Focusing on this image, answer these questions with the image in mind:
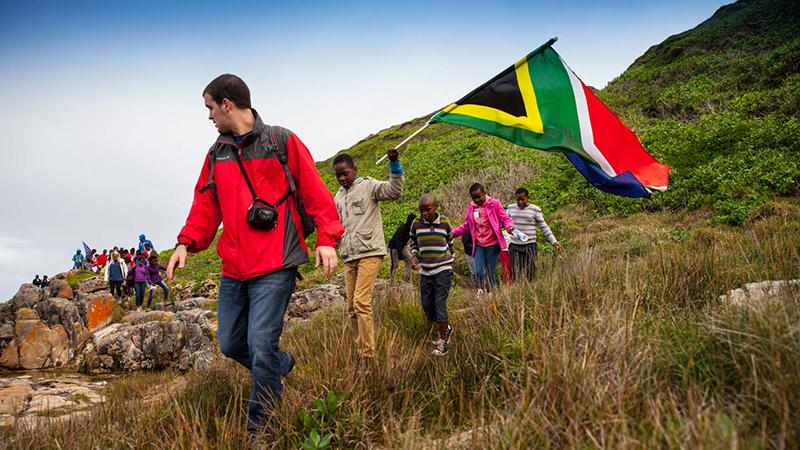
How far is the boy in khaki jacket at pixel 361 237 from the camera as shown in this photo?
178 inches

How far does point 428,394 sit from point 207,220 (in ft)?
6.54

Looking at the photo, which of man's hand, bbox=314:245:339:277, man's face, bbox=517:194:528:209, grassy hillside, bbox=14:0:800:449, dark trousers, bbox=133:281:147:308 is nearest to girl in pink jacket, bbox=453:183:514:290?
grassy hillside, bbox=14:0:800:449

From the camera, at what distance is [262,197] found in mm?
3012

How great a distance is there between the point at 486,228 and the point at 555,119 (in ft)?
8.64

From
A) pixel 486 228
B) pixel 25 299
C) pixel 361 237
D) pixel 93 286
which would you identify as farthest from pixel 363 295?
pixel 93 286

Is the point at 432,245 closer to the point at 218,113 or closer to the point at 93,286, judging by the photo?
the point at 218,113

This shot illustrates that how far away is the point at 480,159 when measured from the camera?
67.2 feet

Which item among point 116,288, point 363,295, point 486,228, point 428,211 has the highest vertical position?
point 428,211

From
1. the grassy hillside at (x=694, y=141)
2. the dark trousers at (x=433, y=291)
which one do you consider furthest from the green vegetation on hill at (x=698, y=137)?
the dark trousers at (x=433, y=291)

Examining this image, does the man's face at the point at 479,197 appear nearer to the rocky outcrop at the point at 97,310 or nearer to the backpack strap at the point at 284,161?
the backpack strap at the point at 284,161

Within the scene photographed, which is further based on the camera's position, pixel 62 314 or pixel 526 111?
pixel 62 314

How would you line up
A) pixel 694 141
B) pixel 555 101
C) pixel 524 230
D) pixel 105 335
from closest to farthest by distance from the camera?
pixel 555 101 → pixel 524 230 → pixel 105 335 → pixel 694 141

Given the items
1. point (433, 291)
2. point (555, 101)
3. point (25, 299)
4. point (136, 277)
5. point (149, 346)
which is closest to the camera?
point (555, 101)

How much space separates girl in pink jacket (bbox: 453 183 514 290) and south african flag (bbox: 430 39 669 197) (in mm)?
2055
